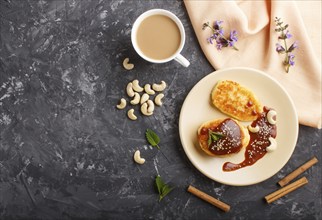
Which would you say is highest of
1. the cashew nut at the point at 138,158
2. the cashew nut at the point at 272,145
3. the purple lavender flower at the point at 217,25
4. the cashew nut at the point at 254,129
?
the purple lavender flower at the point at 217,25

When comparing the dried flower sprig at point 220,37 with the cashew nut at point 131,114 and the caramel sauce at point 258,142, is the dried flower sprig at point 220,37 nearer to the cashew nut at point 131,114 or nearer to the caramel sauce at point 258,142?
the caramel sauce at point 258,142

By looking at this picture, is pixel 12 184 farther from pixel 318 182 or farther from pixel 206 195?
pixel 318 182

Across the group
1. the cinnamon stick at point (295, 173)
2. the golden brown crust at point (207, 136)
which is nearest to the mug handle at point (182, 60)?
the golden brown crust at point (207, 136)

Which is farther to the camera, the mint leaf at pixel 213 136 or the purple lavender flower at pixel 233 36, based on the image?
the purple lavender flower at pixel 233 36

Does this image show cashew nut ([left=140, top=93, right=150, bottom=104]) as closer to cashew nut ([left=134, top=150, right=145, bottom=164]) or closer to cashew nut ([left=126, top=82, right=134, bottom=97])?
cashew nut ([left=126, top=82, right=134, bottom=97])

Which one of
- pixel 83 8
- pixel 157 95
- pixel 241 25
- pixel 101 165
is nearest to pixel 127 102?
pixel 157 95
